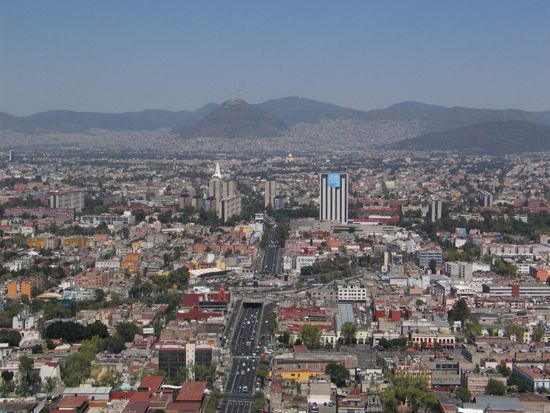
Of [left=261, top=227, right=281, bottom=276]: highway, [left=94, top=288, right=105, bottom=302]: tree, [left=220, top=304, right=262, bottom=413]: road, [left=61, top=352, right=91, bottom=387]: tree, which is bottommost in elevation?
[left=261, top=227, right=281, bottom=276]: highway

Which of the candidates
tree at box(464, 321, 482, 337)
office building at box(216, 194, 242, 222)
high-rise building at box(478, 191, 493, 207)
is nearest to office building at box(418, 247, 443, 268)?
tree at box(464, 321, 482, 337)

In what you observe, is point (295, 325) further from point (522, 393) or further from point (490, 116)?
point (490, 116)

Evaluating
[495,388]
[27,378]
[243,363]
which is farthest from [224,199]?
[495,388]

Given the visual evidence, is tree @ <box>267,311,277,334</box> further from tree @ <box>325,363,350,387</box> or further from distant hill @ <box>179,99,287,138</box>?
distant hill @ <box>179,99,287,138</box>

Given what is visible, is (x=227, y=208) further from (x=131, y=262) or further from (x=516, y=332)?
(x=516, y=332)

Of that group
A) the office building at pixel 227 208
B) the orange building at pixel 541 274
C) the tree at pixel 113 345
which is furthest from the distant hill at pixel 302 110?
Answer: the tree at pixel 113 345

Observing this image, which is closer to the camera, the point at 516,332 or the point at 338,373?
the point at 338,373
